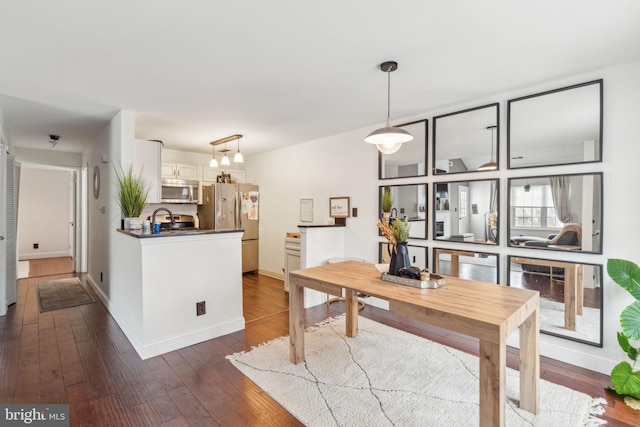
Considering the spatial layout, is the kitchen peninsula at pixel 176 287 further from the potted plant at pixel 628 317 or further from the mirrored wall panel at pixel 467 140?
the potted plant at pixel 628 317

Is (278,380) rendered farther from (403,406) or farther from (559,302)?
(559,302)

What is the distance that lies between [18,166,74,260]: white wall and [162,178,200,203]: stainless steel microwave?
3907mm

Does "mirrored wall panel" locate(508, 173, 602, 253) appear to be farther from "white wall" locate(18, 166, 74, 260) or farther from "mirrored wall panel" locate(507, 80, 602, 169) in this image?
"white wall" locate(18, 166, 74, 260)

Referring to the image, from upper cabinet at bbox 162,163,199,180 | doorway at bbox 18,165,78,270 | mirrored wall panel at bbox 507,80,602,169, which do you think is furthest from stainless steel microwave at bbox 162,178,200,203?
mirrored wall panel at bbox 507,80,602,169

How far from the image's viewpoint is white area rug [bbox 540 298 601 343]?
95.0 inches

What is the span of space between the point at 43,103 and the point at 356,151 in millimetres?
3485

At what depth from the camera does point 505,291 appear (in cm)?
194

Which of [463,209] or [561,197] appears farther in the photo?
[463,209]

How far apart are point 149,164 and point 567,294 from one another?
173 inches

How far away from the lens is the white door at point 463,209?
10.2 feet

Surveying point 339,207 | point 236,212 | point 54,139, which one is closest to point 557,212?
point 339,207

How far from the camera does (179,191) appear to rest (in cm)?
530

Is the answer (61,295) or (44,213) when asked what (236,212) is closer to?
(61,295)

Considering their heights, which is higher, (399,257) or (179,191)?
(179,191)
